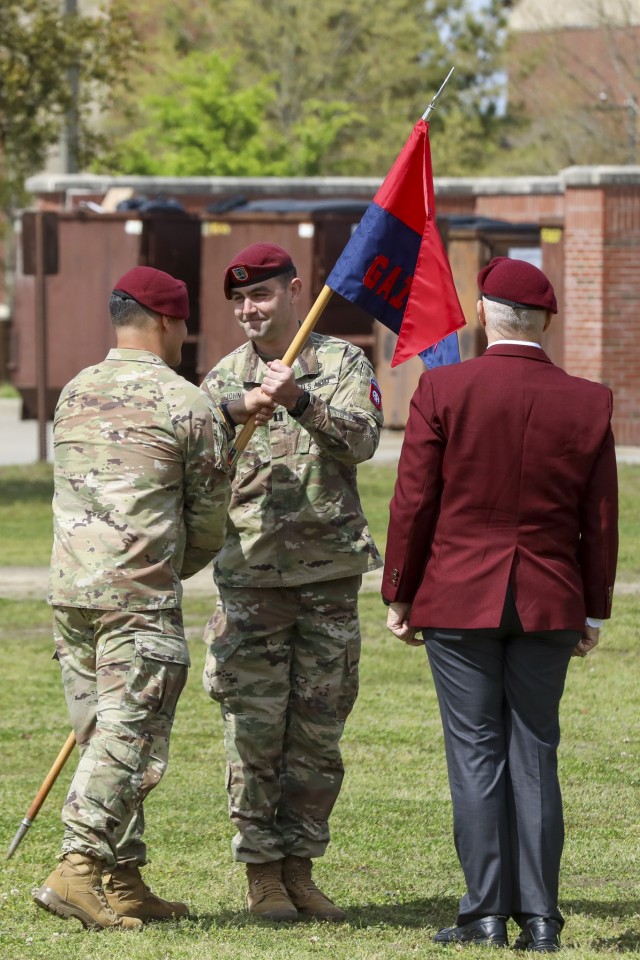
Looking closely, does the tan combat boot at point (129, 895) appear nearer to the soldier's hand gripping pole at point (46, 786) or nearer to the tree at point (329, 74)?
the soldier's hand gripping pole at point (46, 786)

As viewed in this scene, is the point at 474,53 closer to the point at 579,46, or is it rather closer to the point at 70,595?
the point at 579,46

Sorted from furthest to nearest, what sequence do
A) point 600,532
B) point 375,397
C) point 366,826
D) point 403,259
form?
point 366,826 < point 403,259 < point 375,397 < point 600,532

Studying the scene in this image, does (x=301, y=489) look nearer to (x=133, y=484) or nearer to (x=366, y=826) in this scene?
(x=133, y=484)

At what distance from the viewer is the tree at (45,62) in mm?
17703

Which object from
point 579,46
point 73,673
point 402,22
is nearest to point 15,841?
point 73,673

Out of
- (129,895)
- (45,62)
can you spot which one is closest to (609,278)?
(45,62)

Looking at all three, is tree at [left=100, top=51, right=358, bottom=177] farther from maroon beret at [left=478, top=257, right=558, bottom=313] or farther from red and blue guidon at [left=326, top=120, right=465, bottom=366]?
maroon beret at [left=478, top=257, right=558, bottom=313]

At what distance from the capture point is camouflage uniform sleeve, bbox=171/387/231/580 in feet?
17.3

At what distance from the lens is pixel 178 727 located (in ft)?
28.2

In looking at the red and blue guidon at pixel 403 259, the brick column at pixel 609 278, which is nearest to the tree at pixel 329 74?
the brick column at pixel 609 278

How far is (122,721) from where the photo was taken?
5090 mm

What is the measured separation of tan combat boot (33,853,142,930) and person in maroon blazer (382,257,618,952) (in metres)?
1.08

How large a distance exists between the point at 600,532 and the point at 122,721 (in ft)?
4.98

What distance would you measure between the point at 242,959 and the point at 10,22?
14.6 m
